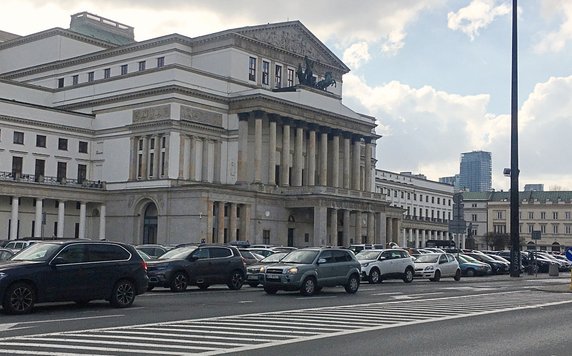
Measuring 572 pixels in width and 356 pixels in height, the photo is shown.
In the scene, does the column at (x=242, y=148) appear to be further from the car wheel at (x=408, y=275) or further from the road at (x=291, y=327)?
the road at (x=291, y=327)

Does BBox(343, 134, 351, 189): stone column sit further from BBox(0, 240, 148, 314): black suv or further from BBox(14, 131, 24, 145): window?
BBox(0, 240, 148, 314): black suv

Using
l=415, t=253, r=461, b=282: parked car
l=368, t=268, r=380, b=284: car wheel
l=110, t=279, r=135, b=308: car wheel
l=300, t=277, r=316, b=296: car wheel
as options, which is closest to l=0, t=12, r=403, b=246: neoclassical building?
l=415, t=253, r=461, b=282: parked car

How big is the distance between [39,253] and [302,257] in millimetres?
11435

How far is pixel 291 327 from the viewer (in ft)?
54.7

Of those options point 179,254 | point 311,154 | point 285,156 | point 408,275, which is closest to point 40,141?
point 285,156

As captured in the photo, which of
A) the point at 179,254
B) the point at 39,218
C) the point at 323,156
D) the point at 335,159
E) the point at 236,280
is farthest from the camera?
the point at 335,159

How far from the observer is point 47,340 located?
45.4 feet

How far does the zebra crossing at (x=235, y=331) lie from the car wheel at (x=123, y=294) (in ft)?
13.5

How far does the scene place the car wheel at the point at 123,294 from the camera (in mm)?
21156

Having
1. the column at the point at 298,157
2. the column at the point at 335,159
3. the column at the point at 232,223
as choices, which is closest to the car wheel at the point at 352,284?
the column at the point at 232,223

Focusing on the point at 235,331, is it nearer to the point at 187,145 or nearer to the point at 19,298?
the point at 19,298

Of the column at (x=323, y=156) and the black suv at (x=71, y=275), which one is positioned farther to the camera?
the column at (x=323, y=156)

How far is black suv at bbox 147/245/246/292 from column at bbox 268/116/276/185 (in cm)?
4903

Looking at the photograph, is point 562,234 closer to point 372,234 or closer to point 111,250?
point 372,234
